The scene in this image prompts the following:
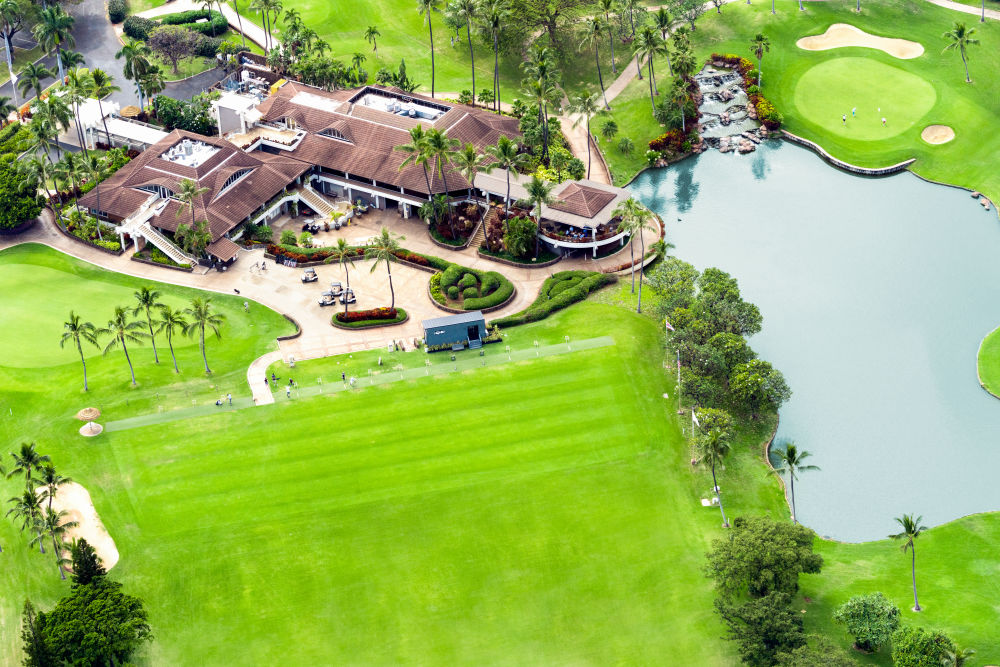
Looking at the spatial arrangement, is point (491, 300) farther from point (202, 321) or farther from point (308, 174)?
point (308, 174)

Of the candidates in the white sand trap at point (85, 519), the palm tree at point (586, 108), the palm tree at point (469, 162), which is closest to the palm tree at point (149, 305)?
the white sand trap at point (85, 519)

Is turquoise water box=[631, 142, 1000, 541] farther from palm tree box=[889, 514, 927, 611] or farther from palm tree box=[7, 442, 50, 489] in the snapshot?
palm tree box=[7, 442, 50, 489]

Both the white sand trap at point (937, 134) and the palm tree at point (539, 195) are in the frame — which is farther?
the white sand trap at point (937, 134)

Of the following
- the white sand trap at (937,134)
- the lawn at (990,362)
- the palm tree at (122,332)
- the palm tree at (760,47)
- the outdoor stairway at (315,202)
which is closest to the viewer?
the palm tree at (122,332)

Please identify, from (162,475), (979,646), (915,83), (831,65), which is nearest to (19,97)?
(162,475)

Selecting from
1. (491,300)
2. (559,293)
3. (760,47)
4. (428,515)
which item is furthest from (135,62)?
(428,515)

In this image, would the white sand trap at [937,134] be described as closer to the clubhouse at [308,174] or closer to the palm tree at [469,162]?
the clubhouse at [308,174]

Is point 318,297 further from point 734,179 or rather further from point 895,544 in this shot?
point 895,544
